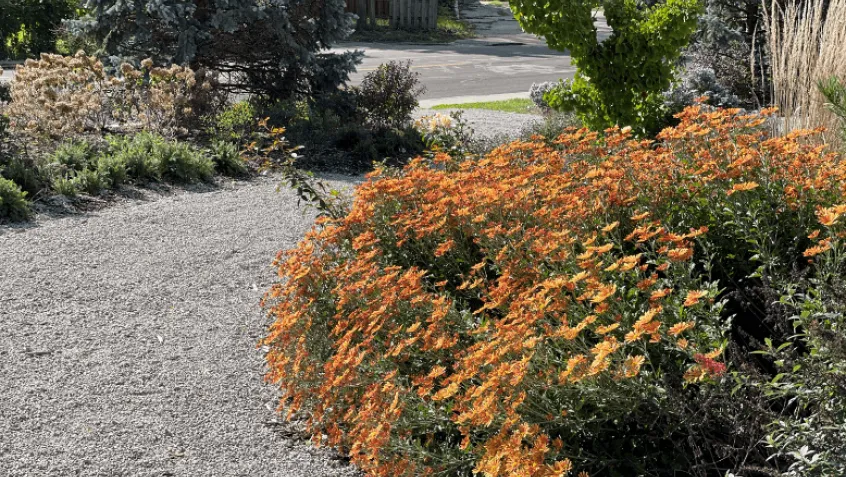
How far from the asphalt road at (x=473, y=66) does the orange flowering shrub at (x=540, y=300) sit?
1041 centimetres

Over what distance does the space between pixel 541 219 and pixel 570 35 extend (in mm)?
3611

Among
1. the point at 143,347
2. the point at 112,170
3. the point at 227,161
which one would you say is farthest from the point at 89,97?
the point at 143,347

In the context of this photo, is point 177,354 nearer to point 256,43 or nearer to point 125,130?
point 125,130

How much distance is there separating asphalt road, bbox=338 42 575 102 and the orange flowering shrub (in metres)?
10.4

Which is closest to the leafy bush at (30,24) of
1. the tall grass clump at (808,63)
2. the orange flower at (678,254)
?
the tall grass clump at (808,63)

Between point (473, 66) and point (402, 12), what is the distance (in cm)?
769

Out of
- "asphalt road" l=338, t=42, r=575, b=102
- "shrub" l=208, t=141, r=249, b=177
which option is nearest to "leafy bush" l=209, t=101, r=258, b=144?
"shrub" l=208, t=141, r=249, b=177

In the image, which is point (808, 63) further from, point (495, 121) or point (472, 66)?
point (472, 66)

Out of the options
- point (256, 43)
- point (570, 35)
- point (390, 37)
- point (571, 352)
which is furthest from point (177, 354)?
point (390, 37)

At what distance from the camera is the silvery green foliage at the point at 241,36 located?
9.33m

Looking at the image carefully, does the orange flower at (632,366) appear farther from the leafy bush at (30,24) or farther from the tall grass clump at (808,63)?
the leafy bush at (30,24)

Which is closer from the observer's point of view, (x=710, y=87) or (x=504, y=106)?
(x=710, y=87)

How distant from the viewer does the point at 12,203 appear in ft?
21.5

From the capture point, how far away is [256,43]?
1005 cm
